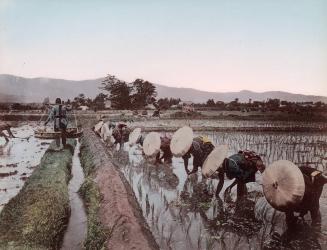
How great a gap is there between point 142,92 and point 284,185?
77.5ft

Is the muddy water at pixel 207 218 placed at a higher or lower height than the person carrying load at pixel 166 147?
lower

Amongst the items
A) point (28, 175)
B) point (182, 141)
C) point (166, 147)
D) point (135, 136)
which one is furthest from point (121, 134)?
point (182, 141)

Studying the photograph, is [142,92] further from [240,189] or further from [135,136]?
[240,189]

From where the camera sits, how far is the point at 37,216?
580 cm

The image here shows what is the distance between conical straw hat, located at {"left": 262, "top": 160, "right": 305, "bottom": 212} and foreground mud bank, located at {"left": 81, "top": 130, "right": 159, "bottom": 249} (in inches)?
69.1

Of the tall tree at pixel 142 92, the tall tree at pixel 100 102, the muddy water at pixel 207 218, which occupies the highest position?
the tall tree at pixel 142 92

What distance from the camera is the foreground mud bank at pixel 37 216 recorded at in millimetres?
5172

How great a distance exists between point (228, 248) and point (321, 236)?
1.42 metres

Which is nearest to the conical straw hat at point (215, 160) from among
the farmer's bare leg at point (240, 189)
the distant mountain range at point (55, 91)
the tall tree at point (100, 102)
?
the farmer's bare leg at point (240, 189)

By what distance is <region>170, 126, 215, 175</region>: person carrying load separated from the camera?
335 inches

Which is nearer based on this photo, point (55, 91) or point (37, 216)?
point (37, 216)

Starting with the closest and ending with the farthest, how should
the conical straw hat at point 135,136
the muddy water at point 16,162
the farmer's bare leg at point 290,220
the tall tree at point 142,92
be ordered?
the farmer's bare leg at point 290,220
the muddy water at point 16,162
the conical straw hat at point 135,136
the tall tree at point 142,92

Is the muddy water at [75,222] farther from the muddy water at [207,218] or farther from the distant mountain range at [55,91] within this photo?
the distant mountain range at [55,91]

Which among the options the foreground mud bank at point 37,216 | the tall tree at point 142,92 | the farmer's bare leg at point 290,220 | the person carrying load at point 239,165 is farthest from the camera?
the tall tree at point 142,92
